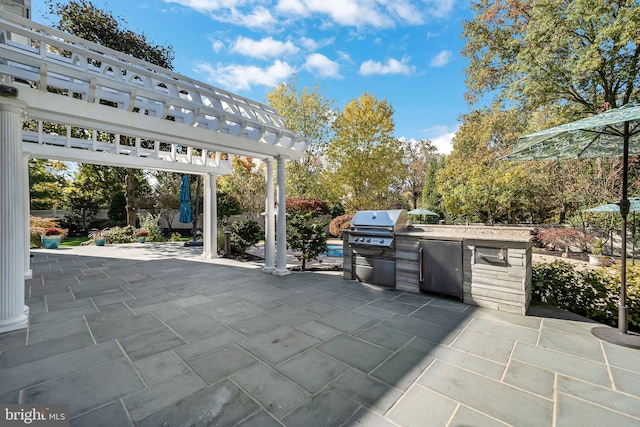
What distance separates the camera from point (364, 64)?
10.7m

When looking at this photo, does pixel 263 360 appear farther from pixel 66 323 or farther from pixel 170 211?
pixel 170 211

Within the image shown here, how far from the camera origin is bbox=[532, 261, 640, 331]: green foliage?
10.4ft

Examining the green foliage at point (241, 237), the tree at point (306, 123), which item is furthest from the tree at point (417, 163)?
the green foliage at point (241, 237)

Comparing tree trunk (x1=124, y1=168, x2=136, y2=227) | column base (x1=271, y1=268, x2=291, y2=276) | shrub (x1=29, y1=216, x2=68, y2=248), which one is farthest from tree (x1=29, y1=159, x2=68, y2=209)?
column base (x1=271, y1=268, x2=291, y2=276)

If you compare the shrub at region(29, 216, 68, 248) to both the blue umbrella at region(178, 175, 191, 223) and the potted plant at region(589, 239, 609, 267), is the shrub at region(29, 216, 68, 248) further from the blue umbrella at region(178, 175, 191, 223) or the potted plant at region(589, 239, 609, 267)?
the potted plant at region(589, 239, 609, 267)

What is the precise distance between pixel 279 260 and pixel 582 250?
11427mm

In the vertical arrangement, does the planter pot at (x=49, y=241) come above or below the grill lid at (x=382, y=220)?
below

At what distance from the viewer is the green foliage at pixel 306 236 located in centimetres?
613

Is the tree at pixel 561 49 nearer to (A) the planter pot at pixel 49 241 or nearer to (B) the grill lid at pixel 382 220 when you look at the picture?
(B) the grill lid at pixel 382 220

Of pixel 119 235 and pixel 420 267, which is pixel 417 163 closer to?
pixel 420 267

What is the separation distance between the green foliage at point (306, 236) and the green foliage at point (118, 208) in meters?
13.5

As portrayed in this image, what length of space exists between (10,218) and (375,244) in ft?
15.1

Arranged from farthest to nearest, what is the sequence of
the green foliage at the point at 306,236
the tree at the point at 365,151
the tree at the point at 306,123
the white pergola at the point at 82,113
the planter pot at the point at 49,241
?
the tree at the point at 306,123 < the tree at the point at 365,151 < the planter pot at the point at 49,241 < the green foliage at the point at 306,236 < the white pergola at the point at 82,113

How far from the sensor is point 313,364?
2260 millimetres
